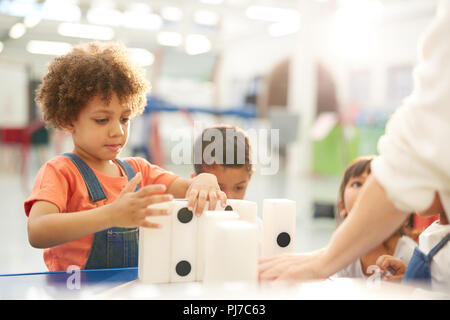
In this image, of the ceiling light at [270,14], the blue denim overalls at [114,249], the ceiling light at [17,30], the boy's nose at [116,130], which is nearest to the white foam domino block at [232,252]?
the blue denim overalls at [114,249]

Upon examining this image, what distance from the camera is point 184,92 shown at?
3883mm

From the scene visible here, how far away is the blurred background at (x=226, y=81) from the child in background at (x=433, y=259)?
0.81 meters

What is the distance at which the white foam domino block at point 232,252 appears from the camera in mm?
507

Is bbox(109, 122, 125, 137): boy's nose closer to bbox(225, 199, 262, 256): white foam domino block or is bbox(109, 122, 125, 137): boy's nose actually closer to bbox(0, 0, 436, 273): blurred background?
bbox(225, 199, 262, 256): white foam domino block

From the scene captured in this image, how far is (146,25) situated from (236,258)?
439cm

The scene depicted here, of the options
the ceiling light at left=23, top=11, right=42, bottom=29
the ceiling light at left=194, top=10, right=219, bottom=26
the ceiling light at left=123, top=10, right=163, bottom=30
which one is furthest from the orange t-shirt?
the ceiling light at left=194, top=10, right=219, bottom=26

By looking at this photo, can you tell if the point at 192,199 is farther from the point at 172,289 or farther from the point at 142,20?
the point at 142,20

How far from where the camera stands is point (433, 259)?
2.16ft

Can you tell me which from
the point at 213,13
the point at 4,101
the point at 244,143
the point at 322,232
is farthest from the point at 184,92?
the point at 244,143

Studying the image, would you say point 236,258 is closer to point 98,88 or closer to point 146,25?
point 98,88

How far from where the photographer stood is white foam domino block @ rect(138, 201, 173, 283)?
0.58 m

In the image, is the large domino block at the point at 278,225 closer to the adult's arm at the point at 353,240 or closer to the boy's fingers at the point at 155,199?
the adult's arm at the point at 353,240

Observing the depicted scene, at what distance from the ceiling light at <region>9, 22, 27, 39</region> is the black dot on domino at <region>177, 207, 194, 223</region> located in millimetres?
2825
